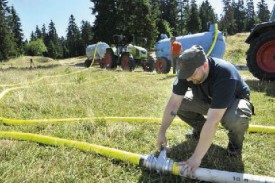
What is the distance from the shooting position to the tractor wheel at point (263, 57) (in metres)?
8.12

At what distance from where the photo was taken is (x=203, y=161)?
134 inches

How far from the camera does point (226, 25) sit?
254 ft

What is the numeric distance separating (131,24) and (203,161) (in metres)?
29.5

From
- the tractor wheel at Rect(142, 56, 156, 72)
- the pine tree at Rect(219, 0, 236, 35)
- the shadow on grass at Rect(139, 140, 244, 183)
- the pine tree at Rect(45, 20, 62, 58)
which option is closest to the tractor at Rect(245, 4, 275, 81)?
the shadow on grass at Rect(139, 140, 244, 183)

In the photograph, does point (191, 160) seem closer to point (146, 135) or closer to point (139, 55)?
point (146, 135)

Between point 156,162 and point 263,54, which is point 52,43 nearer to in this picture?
point 263,54

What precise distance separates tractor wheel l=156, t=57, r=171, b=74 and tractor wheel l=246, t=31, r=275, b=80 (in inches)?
222

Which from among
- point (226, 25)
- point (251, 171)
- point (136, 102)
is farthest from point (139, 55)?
point (226, 25)

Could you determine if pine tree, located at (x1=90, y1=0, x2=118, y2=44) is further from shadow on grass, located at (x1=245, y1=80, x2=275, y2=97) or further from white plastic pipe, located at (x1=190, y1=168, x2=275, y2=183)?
white plastic pipe, located at (x1=190, y1=168, x2=275, y2=183)

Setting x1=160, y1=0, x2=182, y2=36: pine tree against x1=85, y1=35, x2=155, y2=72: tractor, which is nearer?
x1=85, y1=35, x2=155, y2=72: tractor

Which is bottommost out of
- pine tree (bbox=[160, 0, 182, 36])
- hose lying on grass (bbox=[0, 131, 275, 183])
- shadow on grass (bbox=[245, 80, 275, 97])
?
hose lying on grass (bbox=[0, 131, 275, 183])

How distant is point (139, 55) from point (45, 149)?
13.4m

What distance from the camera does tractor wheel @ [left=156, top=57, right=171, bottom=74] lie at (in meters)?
13.8

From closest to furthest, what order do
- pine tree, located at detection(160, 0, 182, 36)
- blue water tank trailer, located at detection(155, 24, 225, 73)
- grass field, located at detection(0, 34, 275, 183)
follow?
grass field, located at detection(0, 34, 275, 183) < blue water tank trailer, located at detection(155, 24, 225, 73) < pine tree, located at detection(160, 0, 182, 36)
